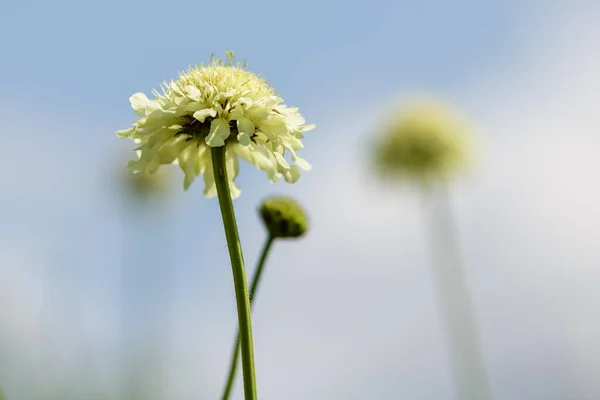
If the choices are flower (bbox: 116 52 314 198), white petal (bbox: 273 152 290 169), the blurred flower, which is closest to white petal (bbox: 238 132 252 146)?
flower (bbox: 116 52 314 198)

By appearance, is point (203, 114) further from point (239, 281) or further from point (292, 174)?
point (239, 281)

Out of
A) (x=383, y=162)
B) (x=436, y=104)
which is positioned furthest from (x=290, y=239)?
(x=436, y=104)

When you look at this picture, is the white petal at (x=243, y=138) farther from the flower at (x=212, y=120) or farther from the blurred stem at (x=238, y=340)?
the blurred stem at (x=238, y=340)

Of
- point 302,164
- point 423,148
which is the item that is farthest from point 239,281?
point 423,148

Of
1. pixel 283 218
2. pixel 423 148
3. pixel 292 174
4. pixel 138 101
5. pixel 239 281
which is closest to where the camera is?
pixel 239 281

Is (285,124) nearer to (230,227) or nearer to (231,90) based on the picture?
(231,90)

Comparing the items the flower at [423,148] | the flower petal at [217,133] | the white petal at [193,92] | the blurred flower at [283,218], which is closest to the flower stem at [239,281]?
the flower petal at [217,133]
